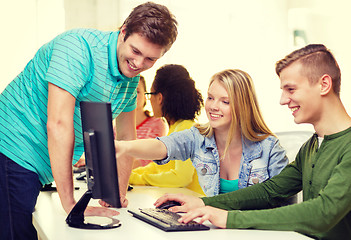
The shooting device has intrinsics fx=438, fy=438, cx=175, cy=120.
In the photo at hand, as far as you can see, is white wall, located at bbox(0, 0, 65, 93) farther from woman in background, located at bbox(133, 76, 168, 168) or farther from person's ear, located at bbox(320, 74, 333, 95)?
person's ear, located at bbox(320, 74, 333, 95)

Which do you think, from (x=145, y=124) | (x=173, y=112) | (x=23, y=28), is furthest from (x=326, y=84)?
(x=23, y=28)

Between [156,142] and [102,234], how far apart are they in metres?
0.58

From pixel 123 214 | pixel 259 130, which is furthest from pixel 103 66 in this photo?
pixel 259 130

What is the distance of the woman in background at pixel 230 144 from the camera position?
1.75 meters

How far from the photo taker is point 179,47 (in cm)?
485

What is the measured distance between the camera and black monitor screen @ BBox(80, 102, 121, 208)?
1.12m

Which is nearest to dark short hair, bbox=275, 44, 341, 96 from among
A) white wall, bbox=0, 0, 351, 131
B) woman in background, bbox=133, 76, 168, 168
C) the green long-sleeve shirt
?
the green long-sleeve shirt

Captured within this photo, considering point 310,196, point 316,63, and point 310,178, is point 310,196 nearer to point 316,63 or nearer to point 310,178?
point 310,178

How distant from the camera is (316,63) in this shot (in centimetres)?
140

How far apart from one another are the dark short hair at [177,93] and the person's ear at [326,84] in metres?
1.10

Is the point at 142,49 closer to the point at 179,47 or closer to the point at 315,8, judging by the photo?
the point at 179,47

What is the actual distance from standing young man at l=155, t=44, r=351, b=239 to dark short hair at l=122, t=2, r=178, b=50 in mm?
398

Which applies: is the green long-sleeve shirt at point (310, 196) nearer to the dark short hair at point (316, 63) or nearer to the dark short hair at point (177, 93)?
the dark short hair at point (316, 63)

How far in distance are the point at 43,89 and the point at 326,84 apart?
0.88m
